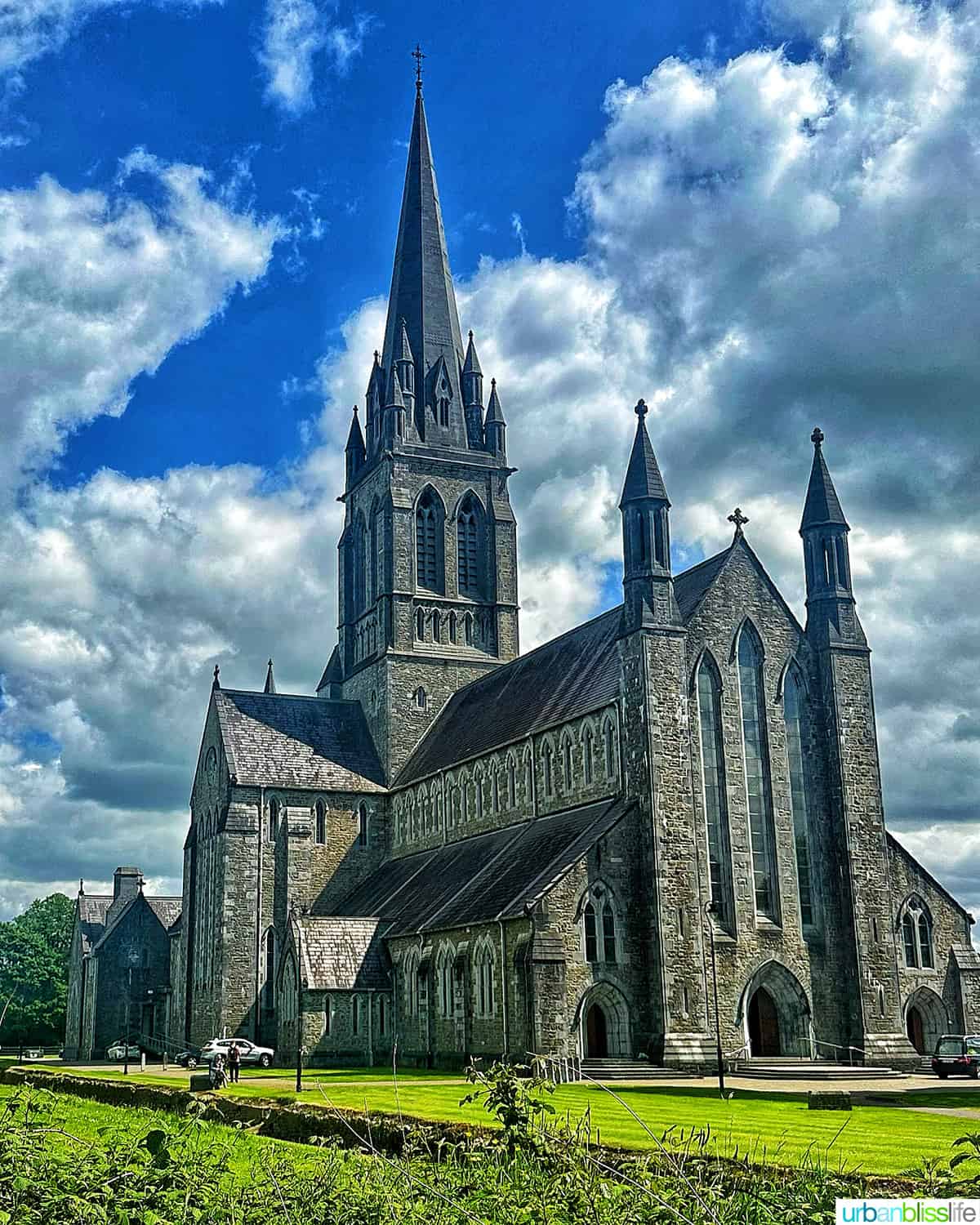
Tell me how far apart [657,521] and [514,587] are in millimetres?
24240

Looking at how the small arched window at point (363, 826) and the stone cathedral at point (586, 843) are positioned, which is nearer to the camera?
the stone cathedral at point (586, 843)

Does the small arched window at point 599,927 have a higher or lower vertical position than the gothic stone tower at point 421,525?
lower

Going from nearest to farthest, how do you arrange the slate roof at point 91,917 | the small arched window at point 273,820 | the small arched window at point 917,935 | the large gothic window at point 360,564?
the small arched window at point 917,935, the small arched window at point 273,820, the large gothic window at point 360,564, the slate roof at point 91,917

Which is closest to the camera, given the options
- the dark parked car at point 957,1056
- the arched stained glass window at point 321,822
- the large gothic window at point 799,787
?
the dark parked car at point 957,1056

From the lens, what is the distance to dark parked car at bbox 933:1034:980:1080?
128ft

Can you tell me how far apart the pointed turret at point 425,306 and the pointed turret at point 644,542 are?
985 inches

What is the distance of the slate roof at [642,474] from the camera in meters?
46.0

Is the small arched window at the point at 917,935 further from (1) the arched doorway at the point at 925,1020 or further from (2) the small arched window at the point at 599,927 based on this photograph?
(2) the small arched window at the point at 599,927

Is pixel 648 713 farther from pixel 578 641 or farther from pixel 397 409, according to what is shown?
pixel 397 409

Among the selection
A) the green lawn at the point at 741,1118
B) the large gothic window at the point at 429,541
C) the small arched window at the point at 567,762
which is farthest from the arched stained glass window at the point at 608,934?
the large gothic window at the point at 429,541

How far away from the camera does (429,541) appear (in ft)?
226

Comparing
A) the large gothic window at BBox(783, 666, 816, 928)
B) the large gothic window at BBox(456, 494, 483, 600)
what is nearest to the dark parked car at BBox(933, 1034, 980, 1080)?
the large gothic window at BBox(783, 666, 816, 928)

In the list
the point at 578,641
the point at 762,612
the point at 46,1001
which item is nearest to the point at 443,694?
the point at 578,641

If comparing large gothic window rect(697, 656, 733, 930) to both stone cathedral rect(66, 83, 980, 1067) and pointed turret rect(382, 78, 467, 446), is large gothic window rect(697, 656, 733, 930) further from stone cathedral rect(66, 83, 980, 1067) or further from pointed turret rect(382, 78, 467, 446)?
pointed turret rect(382, 78, 467, 446)
